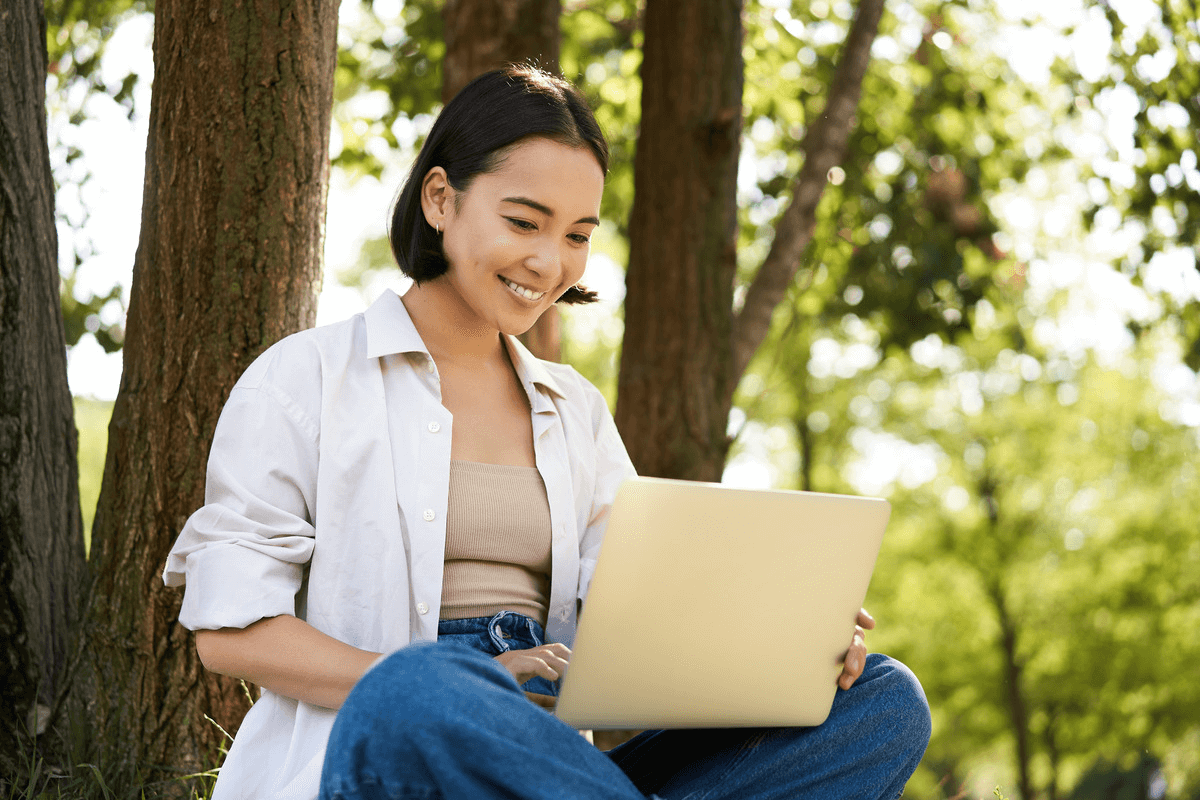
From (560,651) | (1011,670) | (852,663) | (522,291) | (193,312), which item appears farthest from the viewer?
(1011,670)

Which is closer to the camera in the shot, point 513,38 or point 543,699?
point 543,699

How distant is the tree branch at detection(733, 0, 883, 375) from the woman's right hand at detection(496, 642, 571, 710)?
314cm

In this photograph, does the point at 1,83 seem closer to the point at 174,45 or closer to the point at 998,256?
the point at 174,45

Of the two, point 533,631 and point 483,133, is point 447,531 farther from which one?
point 483,133

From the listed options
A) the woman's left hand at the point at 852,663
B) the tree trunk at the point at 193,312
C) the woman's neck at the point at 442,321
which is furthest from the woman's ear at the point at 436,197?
the woman's left hand at the point at 852,663

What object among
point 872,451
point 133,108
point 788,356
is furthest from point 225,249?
point 872,451

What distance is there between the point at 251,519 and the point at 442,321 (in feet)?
2.07

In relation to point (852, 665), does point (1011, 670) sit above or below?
below

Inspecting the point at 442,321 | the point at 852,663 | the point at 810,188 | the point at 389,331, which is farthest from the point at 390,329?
the point at 810,188

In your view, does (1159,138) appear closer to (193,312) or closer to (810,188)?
(810,188)

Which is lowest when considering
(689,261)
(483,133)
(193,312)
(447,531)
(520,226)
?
(447,531)

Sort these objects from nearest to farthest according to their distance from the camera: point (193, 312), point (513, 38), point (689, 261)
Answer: point (193, 312)
point (513, 38)
point (689, 261)

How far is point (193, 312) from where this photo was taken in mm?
2730

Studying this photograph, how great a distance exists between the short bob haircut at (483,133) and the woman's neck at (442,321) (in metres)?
0.03
